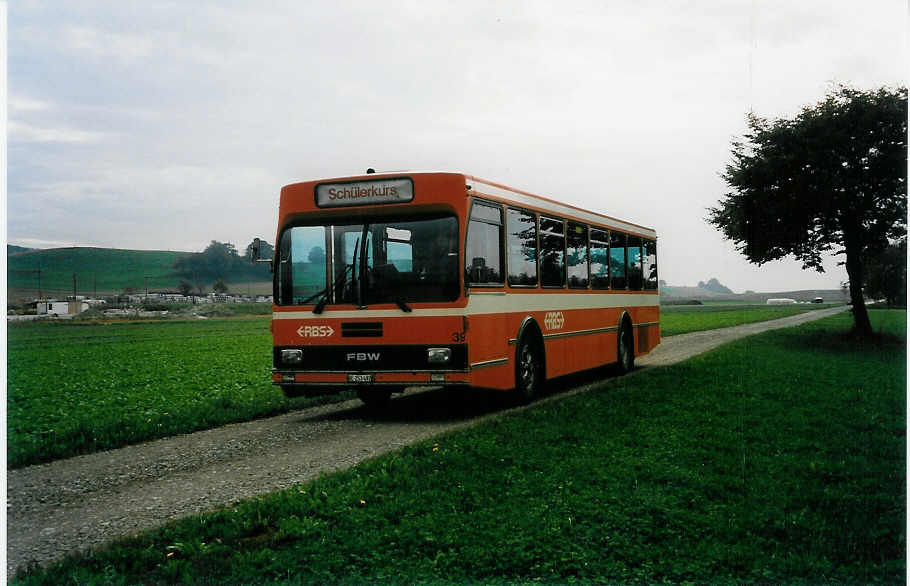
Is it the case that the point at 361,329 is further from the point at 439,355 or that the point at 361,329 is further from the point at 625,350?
the point at 625,350

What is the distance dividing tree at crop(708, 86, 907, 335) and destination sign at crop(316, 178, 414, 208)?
14.5 metres

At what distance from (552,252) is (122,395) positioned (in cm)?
812

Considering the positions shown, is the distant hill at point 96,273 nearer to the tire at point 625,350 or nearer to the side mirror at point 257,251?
the side mirror at point 257,251

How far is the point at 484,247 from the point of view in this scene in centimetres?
1185

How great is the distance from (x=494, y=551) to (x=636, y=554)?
0.85 meters

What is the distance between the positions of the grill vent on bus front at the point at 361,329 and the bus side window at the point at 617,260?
7.19 m

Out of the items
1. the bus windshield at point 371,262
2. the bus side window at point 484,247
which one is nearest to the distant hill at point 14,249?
the bus windshield at point 371,262

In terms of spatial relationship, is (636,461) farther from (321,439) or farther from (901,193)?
(901,193)

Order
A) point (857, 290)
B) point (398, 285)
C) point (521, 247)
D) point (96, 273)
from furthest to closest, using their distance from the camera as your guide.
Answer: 1. point (96, 273)
2. point (857, 290)
3. point (521, 247)
4. point (398, 285)

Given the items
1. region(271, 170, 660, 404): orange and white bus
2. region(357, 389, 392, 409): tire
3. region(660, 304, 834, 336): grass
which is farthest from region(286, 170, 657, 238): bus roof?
region(660, 304, 834, 336): grass

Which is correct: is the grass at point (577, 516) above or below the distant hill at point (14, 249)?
below

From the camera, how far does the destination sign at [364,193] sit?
11.5 m

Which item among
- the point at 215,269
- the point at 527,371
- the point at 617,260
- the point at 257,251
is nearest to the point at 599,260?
the point at 617,260

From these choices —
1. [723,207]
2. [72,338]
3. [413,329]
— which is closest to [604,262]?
[413,329]
